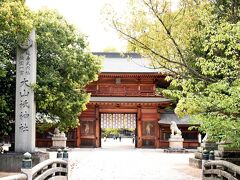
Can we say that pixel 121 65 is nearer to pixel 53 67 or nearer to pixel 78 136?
pixel 78 136

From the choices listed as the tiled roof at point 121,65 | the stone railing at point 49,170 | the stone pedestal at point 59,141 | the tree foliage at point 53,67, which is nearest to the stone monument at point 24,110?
the tree foliage at point 53,67

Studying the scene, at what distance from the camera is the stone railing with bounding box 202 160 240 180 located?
12.9 m

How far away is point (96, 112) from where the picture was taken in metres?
42.4

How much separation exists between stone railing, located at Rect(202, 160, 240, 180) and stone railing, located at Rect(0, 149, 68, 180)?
5401 mm

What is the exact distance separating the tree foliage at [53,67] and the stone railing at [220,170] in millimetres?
7521

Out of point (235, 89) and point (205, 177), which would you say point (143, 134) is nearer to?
point (205, 177)

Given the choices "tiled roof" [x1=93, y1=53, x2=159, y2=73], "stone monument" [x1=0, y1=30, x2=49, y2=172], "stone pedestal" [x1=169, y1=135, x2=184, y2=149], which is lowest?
"stone pedestal" [x1=169, y1=135, x2=184, y2=149]

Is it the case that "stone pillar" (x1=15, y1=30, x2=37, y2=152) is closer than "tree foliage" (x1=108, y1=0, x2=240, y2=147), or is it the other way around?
"tree foliage" (x1=108, y1=0, x2=240, y2=147)

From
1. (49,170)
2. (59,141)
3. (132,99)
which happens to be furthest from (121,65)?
(49,170)

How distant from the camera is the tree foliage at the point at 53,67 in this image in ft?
63.1

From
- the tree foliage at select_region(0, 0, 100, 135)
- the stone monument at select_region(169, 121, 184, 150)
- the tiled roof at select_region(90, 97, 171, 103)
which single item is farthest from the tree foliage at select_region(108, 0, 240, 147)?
the tiled roof at select_region(90, 97, 171, 103)

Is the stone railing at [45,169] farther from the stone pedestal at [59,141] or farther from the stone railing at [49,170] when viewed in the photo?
the stone pedestal at [59,141]

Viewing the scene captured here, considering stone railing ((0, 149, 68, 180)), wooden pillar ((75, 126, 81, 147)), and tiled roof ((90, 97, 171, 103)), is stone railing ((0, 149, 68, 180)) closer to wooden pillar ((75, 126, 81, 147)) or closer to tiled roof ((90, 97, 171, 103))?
wooden pillar ((75, 126, 81, 147))

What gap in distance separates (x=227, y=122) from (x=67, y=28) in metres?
13.8
